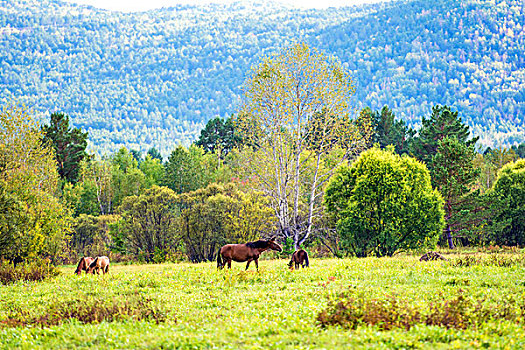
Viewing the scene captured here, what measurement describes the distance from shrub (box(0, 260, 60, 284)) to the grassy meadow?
1.00 meters

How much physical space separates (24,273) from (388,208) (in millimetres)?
23394

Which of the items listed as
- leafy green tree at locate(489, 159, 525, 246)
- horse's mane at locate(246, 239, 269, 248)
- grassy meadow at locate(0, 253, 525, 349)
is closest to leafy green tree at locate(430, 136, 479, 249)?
leafy green tree at locate(489, 159, 525, 246)

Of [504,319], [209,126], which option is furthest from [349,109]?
[209,126]

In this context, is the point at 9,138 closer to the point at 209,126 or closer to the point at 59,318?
the point at 59,318

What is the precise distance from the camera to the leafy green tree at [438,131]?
5691 centimetres

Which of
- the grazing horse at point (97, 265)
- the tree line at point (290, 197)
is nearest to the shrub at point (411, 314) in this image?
the grazing horse at point (97, 265)

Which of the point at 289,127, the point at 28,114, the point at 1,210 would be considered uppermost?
the point at 28,114

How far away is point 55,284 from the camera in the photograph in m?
19.9

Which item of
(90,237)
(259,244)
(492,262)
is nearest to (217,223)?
(90,237)

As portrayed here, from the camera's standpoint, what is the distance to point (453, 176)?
46906 mm

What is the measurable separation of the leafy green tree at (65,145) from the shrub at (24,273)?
151ft

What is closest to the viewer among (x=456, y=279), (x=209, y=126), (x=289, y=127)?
(x=456, y=279)

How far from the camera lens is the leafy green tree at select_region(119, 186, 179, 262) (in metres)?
39.9

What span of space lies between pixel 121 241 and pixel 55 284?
2262cm
